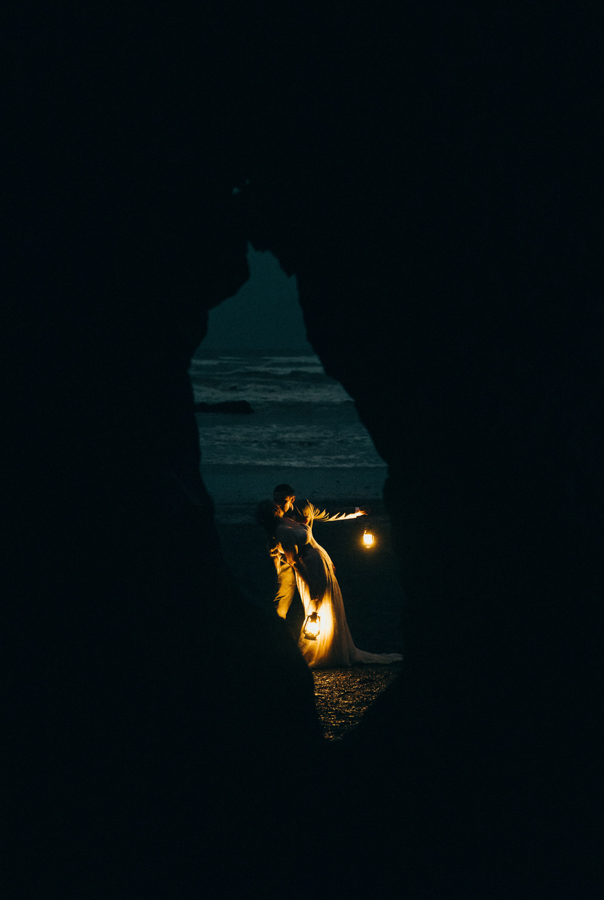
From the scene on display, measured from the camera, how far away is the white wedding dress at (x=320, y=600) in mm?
6484

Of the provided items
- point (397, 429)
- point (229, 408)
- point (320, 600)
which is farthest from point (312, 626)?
point (229, 408)

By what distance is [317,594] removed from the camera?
6.62 meters

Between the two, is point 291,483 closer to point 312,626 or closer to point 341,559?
point 341,559

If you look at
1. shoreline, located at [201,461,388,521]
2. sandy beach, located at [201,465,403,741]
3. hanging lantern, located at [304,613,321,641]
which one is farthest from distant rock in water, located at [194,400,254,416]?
hanging lantern, located at [304,613,321,641]

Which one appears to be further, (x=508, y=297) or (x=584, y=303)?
(x=508, y=297)

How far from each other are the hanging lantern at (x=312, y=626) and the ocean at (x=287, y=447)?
8.87 meters

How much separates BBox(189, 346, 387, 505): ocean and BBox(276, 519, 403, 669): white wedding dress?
8.82 meters

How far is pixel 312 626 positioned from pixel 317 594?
0.45m

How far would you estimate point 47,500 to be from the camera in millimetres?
2859

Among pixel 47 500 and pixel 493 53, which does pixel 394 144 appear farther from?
pixel 47 500

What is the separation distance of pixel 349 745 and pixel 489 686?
134 cm

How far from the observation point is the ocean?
688 inches

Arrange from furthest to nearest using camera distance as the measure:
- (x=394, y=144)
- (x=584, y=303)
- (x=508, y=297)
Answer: (x=394, y=144), (x=508, y=297), (x=584, y=303)

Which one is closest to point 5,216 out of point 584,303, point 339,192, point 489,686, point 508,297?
point 339,192
